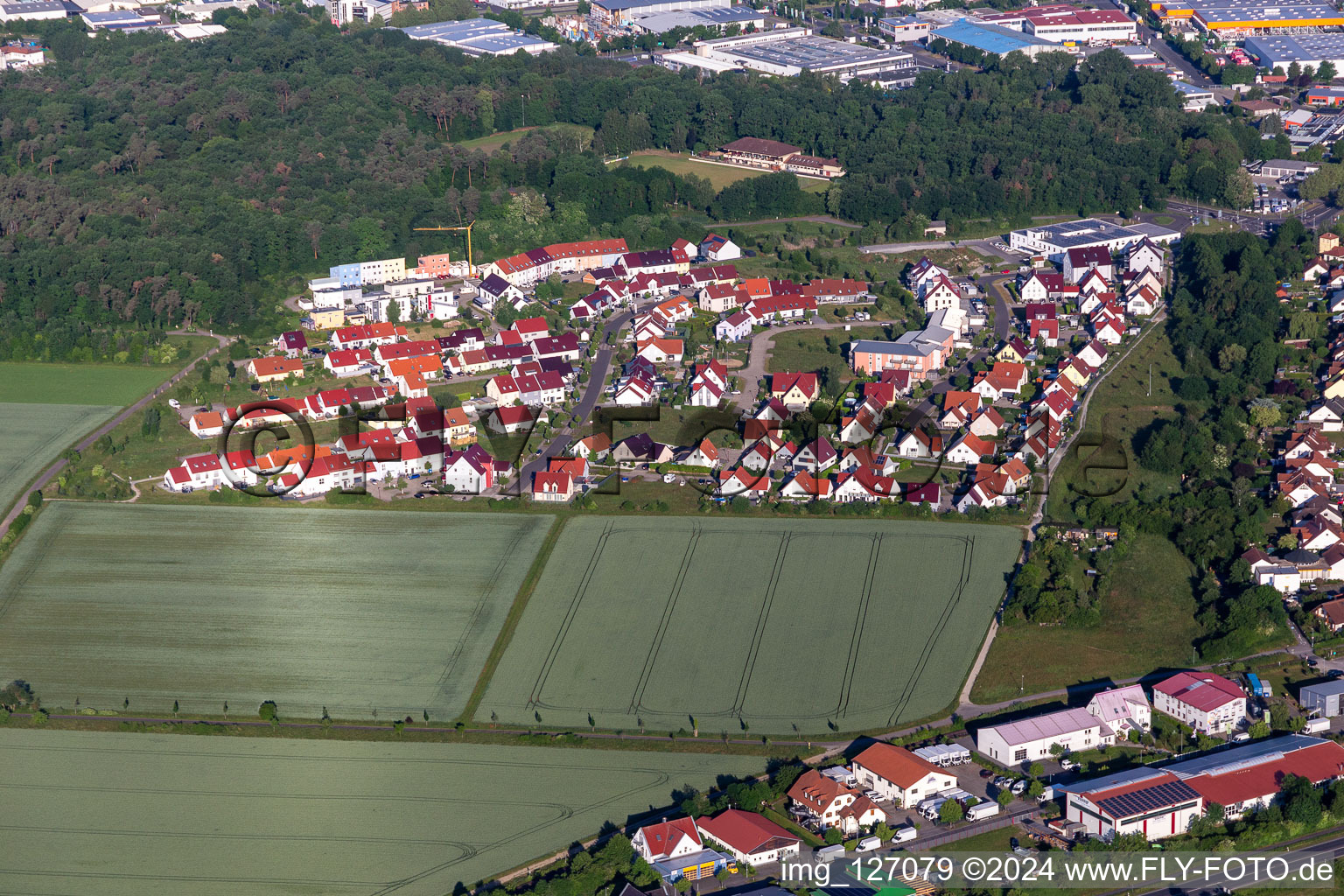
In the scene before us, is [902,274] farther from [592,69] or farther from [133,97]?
[133,97]

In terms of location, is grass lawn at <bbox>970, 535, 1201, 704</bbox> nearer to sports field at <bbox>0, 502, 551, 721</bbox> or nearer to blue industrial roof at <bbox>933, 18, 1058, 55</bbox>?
sports field at <bbox>0, 502, 551, 721</bbox>

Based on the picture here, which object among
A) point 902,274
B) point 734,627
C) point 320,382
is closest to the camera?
point 734,627

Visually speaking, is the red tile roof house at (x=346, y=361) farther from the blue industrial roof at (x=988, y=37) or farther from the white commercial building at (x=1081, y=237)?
the blue industrial roof at (x=988, y=37)

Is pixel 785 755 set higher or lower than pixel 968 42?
lower

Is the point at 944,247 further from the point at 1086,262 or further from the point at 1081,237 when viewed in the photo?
the point at 1086,262

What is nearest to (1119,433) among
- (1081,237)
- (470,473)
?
(470,473)

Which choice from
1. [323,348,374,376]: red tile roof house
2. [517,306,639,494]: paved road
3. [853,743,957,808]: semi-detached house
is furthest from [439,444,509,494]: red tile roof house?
[853,743,957,808]: semi-detached house

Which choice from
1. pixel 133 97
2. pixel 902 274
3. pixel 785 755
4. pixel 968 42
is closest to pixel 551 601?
pixel 785 755
